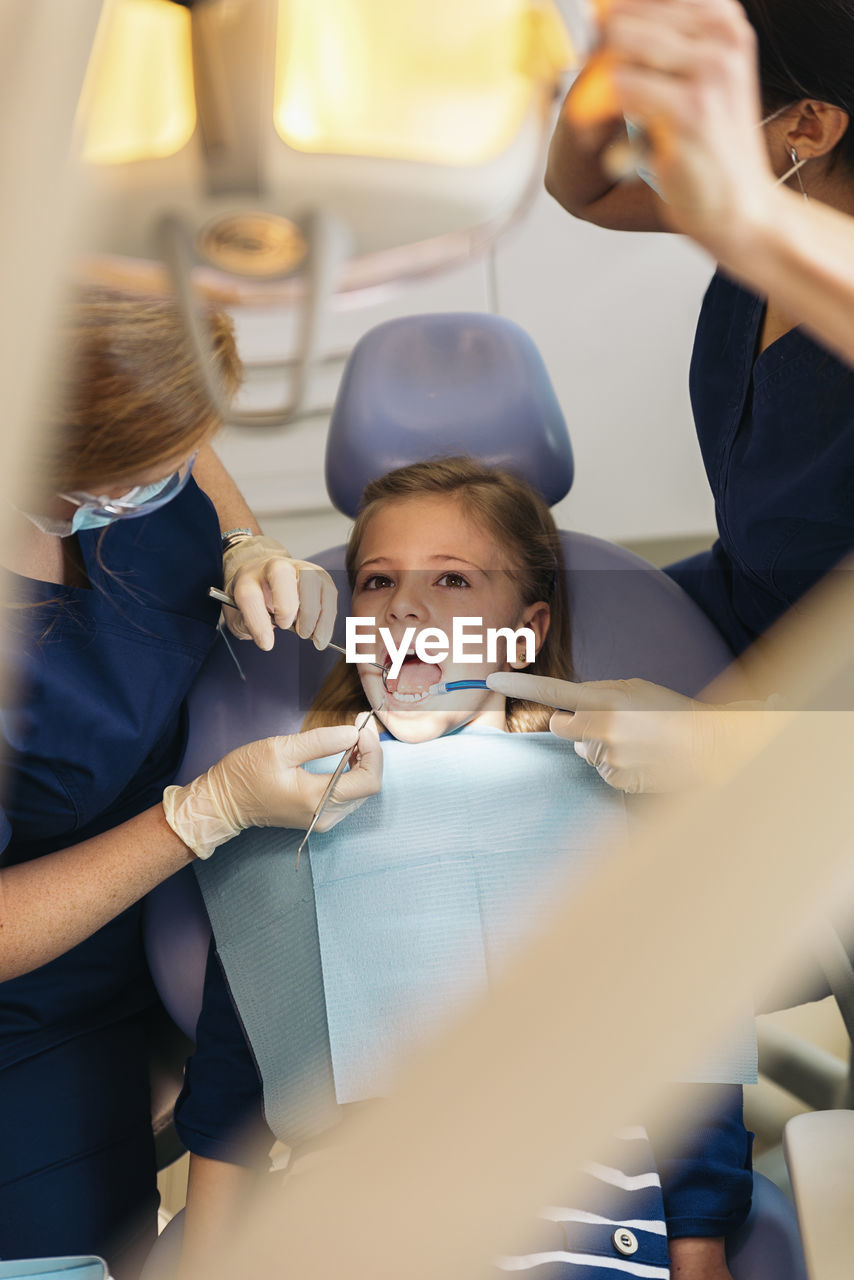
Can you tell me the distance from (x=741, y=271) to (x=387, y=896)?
0.53m

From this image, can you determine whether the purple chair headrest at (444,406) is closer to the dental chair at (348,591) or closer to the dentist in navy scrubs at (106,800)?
the dental chair at (348,591)

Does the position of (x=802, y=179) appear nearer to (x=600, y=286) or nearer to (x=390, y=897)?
(x=390, y=897)

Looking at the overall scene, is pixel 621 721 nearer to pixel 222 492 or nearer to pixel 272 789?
pixel 272 789

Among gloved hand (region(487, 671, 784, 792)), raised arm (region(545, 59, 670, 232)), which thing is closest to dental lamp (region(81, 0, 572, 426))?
raised arm (region(545, 59, 670, 232))

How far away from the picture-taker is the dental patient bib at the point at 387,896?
2.41ft

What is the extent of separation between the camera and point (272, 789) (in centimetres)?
78

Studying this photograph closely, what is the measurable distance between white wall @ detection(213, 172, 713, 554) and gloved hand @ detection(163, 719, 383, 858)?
604 mm

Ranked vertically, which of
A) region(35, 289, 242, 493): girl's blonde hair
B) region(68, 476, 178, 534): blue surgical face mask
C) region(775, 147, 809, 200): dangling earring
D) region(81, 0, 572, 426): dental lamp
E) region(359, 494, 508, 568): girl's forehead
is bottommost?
region(359, 494, 508, 568): girl's forehead

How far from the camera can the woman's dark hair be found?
0.58 m

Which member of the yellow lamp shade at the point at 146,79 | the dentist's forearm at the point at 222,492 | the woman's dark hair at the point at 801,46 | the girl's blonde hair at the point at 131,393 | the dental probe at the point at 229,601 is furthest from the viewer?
the dentist's forearm at the point at 222,492

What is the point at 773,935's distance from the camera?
0.76 feet

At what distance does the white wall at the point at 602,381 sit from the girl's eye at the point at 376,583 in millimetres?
405

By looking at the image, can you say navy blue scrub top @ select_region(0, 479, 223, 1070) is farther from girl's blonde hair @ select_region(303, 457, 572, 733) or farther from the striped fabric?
the striped fabric
